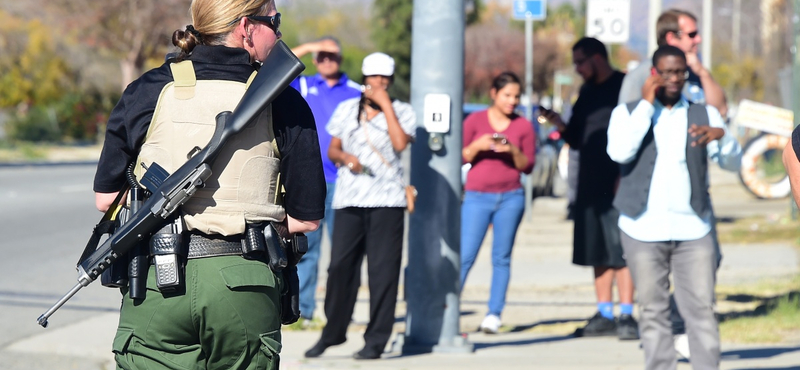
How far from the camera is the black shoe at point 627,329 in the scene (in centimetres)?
699

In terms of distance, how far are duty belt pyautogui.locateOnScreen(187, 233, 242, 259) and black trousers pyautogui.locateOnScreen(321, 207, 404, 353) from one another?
305 cm

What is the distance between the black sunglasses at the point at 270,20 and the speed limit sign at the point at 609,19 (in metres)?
8.81

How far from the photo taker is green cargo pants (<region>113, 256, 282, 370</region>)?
10.2ft

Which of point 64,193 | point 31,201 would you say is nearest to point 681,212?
point 31,201

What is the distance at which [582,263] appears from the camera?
7164 millimetres

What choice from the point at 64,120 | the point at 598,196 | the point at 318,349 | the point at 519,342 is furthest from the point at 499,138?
the point at 64,120

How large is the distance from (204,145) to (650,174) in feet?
9.38

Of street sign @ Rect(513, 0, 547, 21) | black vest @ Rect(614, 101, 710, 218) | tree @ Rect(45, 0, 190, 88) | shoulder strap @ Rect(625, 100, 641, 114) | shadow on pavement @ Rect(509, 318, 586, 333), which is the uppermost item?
tree @ Rect(45, 0, 190, 88)

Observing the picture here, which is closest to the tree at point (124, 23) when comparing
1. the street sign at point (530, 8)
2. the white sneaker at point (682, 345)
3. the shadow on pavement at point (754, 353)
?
the street sign at point (530, 8)

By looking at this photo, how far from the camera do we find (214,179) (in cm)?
317

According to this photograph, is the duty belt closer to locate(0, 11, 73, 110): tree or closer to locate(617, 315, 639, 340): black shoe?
locate(617, 315, 639, 340): black shoe

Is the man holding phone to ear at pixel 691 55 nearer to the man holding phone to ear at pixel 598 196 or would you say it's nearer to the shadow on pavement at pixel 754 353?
the shadow on pavement at pixel 754 353

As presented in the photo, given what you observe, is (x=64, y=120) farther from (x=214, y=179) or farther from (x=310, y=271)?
(x=214, y=179)

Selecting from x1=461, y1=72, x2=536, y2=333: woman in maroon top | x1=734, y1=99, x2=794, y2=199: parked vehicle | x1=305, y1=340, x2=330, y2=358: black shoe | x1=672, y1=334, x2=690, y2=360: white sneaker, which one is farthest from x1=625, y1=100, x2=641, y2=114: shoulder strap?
x1=734, y1=99, x2=794, y2=199: parked vehicle
